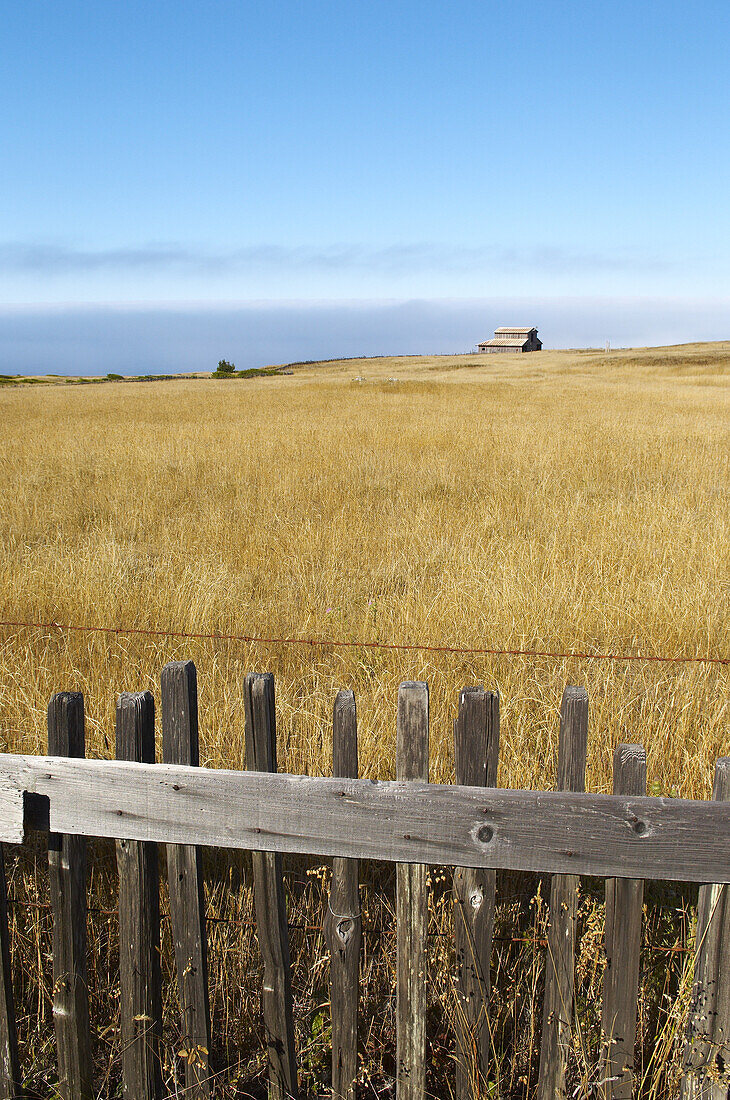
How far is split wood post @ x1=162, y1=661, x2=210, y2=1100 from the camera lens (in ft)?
6.37

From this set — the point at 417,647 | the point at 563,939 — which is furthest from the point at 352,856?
the point at 417,647

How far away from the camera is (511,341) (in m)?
92.2

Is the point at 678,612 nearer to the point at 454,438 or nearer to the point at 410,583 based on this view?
the point at 410,583

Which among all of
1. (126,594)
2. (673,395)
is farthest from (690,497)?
(673,395)

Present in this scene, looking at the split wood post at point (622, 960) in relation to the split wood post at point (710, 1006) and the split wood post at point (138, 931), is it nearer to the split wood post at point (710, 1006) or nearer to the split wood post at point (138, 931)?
the split wood post at point (710, 1006)

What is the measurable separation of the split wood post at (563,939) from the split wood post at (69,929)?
48.6 inches

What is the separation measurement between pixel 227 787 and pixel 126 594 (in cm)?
392

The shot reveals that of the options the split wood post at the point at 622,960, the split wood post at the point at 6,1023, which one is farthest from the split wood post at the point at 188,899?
the split wood post at the point at 622,960

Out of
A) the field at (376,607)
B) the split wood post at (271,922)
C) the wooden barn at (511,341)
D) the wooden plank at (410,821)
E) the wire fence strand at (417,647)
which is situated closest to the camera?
the wooden plank at (410,821)

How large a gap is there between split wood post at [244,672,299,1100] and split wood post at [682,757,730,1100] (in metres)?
1.04

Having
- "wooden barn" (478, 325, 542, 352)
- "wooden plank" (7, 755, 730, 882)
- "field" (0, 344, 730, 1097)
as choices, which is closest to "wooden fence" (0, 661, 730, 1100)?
"wooden plank" (7, 755, 730, 882)

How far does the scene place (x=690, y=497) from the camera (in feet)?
29.5

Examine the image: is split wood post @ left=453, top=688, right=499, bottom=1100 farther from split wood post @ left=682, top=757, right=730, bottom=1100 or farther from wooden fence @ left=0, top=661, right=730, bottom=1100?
split wood post @ left=682, top=757, right=730, bottom=1100

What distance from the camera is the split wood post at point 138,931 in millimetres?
1934
